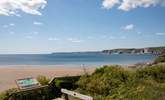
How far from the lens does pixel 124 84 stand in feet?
35.6

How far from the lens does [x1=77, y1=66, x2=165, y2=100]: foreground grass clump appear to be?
9.44 m

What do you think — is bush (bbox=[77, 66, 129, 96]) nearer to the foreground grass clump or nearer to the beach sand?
the foreground grass clump

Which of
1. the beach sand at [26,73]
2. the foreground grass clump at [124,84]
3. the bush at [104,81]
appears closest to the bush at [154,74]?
the foreground grass clump at [124,84]

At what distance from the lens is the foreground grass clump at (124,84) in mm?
9438

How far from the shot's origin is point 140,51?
650ft

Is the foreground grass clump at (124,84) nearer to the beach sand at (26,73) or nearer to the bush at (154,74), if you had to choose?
the bush at (154,74)

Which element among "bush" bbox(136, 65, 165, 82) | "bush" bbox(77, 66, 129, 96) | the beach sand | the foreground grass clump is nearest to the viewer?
the foreground grass clump

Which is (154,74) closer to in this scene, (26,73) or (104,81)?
(104,81)

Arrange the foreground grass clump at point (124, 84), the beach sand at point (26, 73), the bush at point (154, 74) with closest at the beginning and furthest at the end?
the foreground grass clump at point (124, 84) → the bush at point (154, 74) → the beach sand at point (26, 73)

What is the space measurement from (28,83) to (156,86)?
206 inches

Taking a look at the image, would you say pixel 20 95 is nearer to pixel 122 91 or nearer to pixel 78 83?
pixel 78 83

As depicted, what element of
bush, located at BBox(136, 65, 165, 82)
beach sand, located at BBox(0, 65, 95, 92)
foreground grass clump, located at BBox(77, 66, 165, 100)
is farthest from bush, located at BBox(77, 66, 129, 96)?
beach sand, located at BBox(0, 65, 95, 92)

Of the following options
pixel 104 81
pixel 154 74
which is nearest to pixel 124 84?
pixel 104 81

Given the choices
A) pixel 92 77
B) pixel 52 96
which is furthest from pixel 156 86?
pixel 52 96
